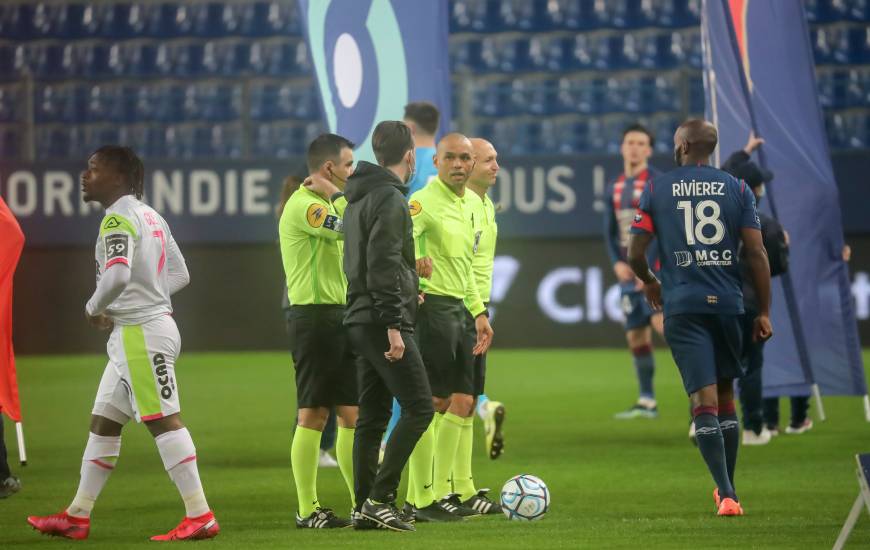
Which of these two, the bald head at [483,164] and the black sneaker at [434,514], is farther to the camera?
the bald head at [483,164]

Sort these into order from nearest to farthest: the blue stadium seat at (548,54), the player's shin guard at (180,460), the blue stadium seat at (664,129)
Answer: the player's shin guard at (180,460), the blue stadium seat at (664,129), the blue stadium seat at (548,54)

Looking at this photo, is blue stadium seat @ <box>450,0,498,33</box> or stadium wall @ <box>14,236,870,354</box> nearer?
stadium wall @ <box>14,236,870,354</box>

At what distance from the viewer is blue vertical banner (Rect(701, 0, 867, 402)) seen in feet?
34.6

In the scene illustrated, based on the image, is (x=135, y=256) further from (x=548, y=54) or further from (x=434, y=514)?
(x=548, y=54)

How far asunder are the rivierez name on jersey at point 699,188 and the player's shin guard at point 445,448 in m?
1.48

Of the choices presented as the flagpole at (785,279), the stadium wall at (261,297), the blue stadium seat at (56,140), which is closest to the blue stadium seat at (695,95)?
the stadium wall at (261,297)

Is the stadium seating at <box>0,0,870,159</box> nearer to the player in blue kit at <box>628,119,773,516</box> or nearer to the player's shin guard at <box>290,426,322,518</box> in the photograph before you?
the player in blue kit at <box>628,119,773,516</box>

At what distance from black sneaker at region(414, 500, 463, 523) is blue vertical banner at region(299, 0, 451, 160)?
7.81ft

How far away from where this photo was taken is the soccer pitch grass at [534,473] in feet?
21.9

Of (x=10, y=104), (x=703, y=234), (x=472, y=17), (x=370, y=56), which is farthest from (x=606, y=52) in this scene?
(x=703, y=234)

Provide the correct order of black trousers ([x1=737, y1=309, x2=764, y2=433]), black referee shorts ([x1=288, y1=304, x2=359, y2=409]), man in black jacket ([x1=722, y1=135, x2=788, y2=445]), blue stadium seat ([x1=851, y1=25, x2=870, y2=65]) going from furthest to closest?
blue stadium seat ([x1=851, y1=25, x2=870, y2=65]), black trousers ([x1=737, y1=309, x2=764, y2=433]), man in black jacket ([x1=722, y1=135, x2=788, y2=445]), black referee shorts ([x1=288, y1=304, x2=359, y2=409])

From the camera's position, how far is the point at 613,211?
12125 millimetres

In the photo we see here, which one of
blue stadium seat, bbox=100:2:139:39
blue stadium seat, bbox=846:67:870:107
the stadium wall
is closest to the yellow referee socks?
the stadium wall

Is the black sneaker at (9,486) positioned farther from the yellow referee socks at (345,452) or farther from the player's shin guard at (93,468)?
the yellow referee socks at (345,452)
